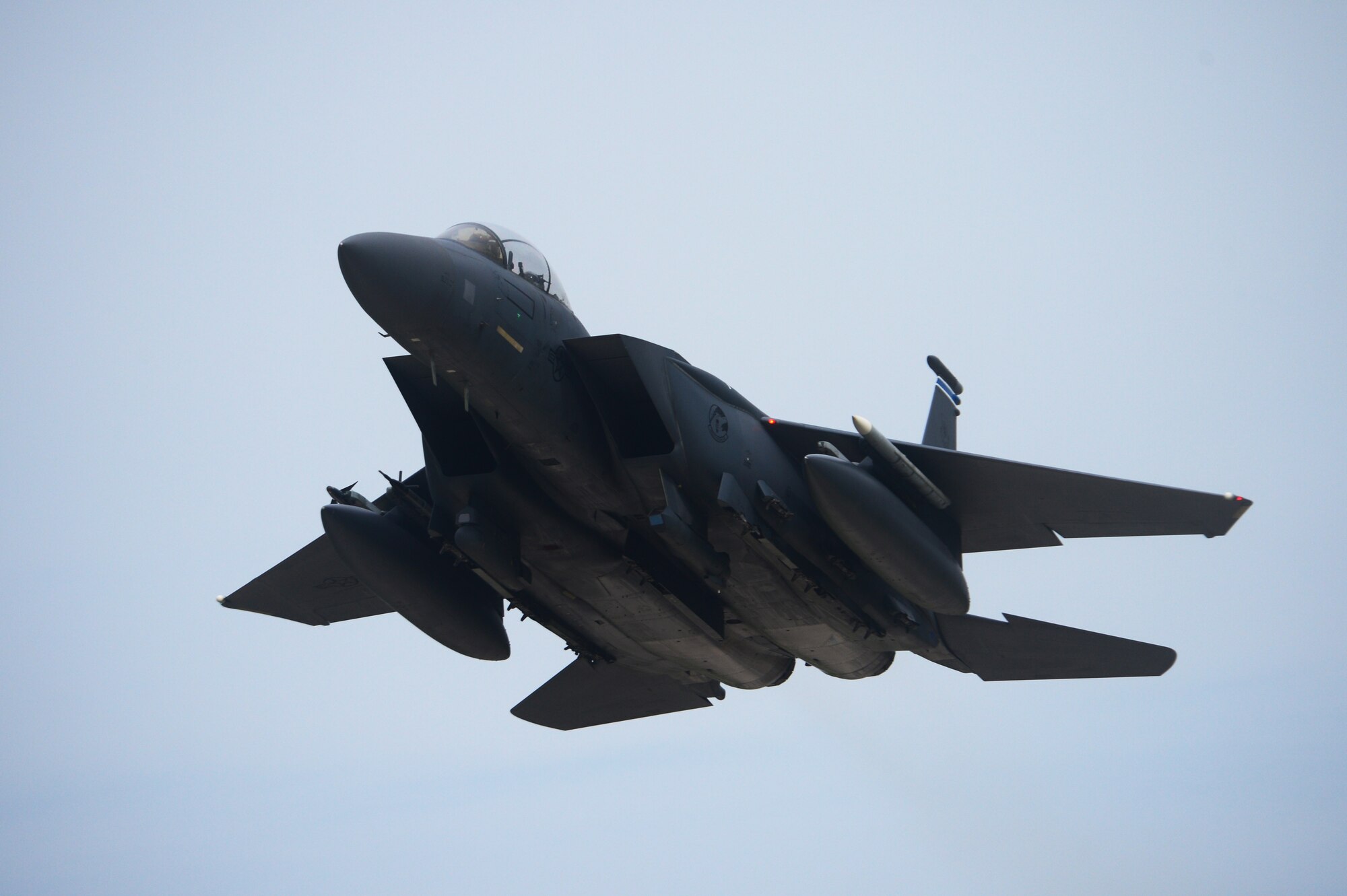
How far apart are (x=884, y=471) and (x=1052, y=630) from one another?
3.34 m

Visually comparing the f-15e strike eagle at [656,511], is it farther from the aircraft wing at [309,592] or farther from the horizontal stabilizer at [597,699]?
the aircraft wing at [309,592]

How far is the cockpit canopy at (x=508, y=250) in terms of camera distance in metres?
11.1

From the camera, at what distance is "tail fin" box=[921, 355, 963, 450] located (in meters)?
16.1

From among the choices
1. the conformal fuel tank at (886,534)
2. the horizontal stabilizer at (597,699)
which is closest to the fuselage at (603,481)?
the conformal fuel tank at (886,534)

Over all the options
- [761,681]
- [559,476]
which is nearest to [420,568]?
[559,476]

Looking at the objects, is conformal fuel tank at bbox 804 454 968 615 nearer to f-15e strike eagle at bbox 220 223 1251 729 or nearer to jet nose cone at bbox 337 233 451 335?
f-15e strike eagle at bbox 220 223 1251 729

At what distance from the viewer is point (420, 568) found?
13617 millimetres

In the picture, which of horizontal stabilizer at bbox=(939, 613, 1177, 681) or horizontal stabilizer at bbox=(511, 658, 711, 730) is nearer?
horizontal stabilizer at bbox=(939, 613, 1177, 681)

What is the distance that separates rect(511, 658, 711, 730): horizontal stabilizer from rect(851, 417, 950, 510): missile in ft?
17.5

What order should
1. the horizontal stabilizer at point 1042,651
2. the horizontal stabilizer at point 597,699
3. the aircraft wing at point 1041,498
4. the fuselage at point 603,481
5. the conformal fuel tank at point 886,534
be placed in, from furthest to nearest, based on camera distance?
the horizontal stabilizer at point 597,699 → the horizontal stabilizer at point 1042,651 → the aircraft wing at point 1041,498 → the conformal fuel tank at point 886,534 → the fuselage at point 603,481

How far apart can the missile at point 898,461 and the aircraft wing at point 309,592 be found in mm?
7025

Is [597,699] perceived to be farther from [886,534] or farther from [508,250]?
[508,250]

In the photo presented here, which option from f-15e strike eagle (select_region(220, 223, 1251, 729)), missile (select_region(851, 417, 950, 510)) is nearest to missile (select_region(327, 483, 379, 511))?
f-15e strike eagle (select_region(220, 223, 1251, 729))

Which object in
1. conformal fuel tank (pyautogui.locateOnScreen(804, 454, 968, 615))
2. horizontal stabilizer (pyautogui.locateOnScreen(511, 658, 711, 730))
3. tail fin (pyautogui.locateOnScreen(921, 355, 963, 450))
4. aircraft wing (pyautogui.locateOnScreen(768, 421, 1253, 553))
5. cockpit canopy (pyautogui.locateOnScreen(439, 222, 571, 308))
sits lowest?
horizontal stabilizer (pyautogui.locateOnScreen(511, 658, 711, 730))
